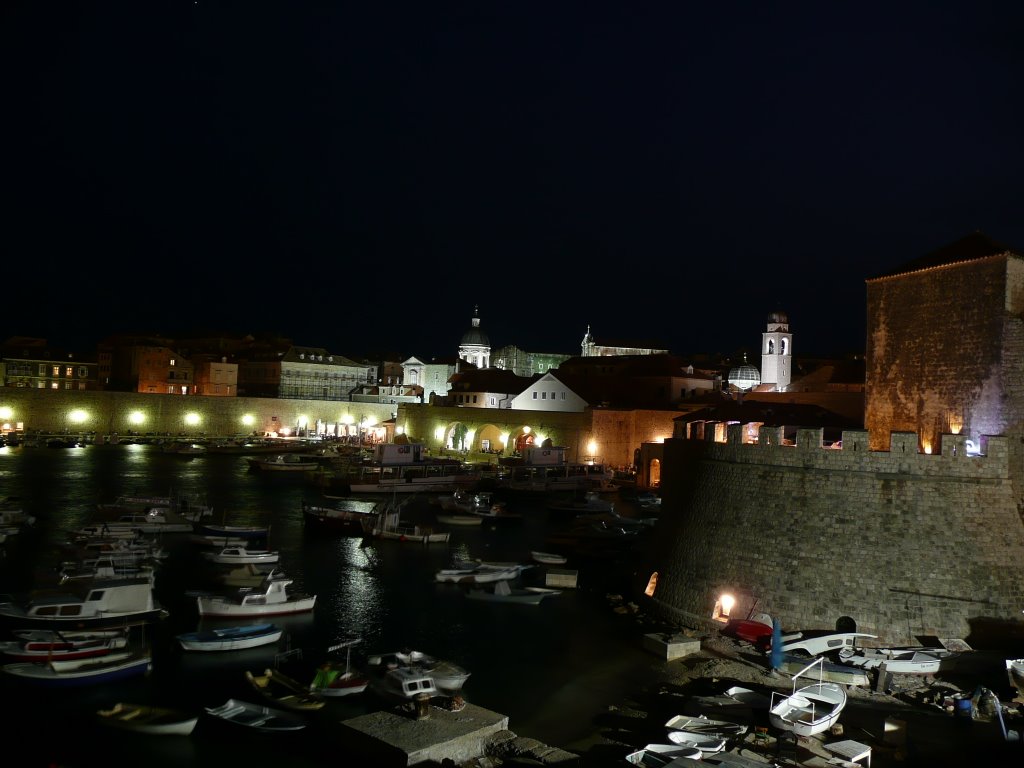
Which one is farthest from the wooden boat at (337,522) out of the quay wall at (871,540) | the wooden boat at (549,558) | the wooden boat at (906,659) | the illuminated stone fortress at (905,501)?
the wooden boat at (906,659)

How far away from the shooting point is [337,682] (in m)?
14.8

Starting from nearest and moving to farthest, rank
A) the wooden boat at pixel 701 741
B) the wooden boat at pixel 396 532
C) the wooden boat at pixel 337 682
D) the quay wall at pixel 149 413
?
the wooden boat at pixel 701 741, the wooden boat at pixel 337 682, the wooden boat at pixel 396 532, the quay wall at pixel 149 413

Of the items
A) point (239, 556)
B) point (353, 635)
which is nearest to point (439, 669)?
point (353, 635)

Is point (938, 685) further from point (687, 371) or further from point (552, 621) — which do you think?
point (687, 371)

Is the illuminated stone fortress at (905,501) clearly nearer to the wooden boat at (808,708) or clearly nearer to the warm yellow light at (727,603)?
the warm yellow light at (727,603)

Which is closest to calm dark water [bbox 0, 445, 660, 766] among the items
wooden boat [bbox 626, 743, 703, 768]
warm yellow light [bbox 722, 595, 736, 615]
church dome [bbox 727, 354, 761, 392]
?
wooden boat [bbox 626, 743, 703, 768]

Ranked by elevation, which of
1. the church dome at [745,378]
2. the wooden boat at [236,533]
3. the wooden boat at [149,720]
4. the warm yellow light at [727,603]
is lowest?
the wooden boat at [149,720]

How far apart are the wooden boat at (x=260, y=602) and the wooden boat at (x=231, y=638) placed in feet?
3.37

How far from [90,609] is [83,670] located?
2987 millimetres

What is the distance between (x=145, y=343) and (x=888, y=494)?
234ft

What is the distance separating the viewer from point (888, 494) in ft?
51.4

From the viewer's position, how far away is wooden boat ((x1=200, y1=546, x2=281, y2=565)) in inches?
927

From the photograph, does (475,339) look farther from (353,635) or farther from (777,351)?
(353,635)

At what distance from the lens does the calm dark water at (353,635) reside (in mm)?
13078
